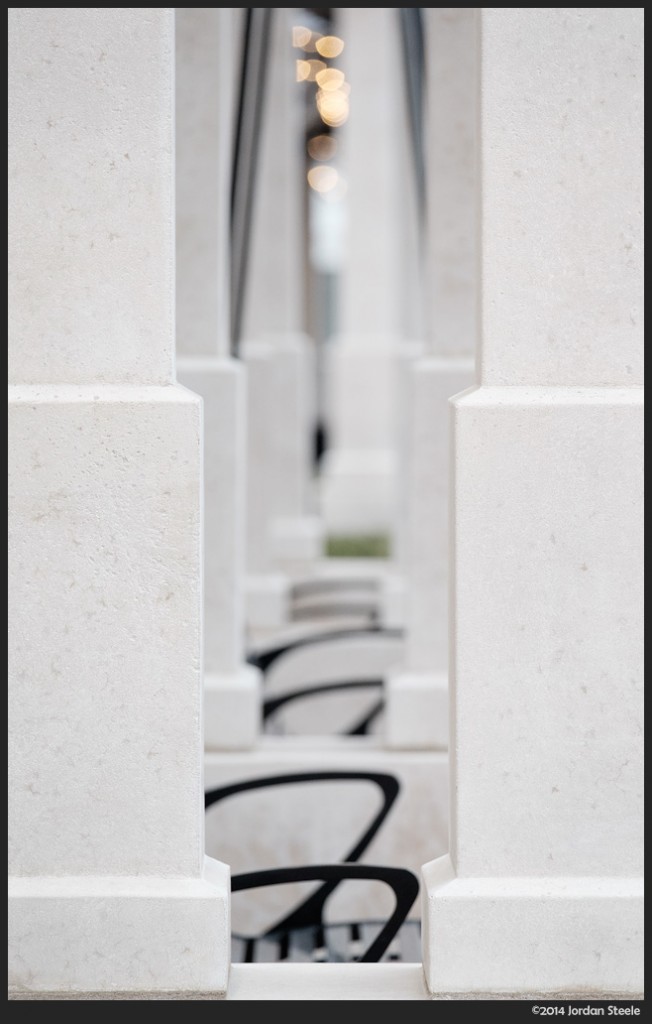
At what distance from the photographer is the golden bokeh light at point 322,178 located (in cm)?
1570

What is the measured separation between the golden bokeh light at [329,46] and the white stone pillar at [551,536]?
9.26 m

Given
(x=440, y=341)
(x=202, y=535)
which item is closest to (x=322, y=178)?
(x=440, y=341)

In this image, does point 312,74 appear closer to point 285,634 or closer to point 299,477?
point 299,477

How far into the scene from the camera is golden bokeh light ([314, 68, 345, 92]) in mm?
11430

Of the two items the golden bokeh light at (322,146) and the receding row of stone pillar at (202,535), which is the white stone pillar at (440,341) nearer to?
the receding row of stone pillar at (202,535)

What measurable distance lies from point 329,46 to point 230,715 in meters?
8.86

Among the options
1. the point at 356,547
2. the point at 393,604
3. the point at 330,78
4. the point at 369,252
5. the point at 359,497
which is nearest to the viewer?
the point at 393,604

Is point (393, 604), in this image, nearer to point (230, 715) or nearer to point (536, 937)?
point (230, 715)

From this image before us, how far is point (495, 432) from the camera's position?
2.07m

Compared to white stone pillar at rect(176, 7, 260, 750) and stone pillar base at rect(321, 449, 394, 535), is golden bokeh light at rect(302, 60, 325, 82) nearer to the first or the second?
stone pillar base at rect(321, 449, 394, 535)

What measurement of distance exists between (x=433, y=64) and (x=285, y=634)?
312 centimetres

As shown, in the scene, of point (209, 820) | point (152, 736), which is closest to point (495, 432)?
point (152, 736)

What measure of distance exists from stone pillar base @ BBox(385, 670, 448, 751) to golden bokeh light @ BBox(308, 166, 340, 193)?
1286cm

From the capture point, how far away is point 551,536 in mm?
2080
